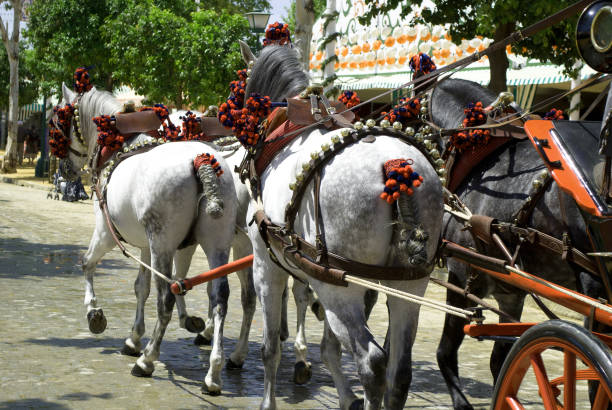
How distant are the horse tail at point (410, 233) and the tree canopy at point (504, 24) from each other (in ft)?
20.6

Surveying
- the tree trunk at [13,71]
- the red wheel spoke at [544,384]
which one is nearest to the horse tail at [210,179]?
the red wheel spoke at [544,384]

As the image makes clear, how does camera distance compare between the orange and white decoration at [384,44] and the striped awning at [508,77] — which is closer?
the striped awning at [508,77]

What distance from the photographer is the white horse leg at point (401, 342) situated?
399 cm

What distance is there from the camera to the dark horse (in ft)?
15.1

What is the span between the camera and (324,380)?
6375 mm

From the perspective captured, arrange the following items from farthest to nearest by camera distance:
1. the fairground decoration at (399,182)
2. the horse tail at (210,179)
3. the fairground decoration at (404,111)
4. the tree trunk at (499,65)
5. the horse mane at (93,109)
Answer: the tree trunk at (499,65) < the horse mane at (93,109) < the horse tail at (210,179) < the fairground decoration at (404,111) < the fairground decoration at (399,182)

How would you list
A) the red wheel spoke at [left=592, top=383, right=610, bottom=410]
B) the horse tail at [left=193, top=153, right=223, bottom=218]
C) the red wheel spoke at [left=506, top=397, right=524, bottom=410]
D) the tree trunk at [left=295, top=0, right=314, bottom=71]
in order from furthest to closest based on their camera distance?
the tree trunk at [left=295, top=0, right=314, bottom=71] → the horse tail at [left=193, top=153, right=223, bottom=218] → the red wheel spoke at [left=506, top=397, right=524, bottom=410] → the red wheel spoke at [left=592, top=383, right=610, bottom=410]

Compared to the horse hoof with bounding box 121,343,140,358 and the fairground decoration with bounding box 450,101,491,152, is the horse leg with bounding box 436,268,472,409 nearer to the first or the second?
the fairground decoration with bounding box 450,101,491,152

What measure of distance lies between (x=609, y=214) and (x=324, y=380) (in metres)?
3.24

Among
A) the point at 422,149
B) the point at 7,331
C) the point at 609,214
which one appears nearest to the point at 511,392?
the point at 609,214

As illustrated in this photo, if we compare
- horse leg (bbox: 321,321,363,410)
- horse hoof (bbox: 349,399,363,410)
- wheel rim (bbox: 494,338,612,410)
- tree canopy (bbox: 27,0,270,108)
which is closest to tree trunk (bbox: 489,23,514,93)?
horse leg (bbox: 321,321,363,410)

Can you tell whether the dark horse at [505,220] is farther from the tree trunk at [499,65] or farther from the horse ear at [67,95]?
the tree trunk at [499,65]

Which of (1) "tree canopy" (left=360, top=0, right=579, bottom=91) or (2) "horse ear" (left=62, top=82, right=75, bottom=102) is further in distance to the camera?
(1) "tree canopy" (left=360, top=0, right=579, bottom=91)

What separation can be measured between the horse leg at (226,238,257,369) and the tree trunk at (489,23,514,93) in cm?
505
